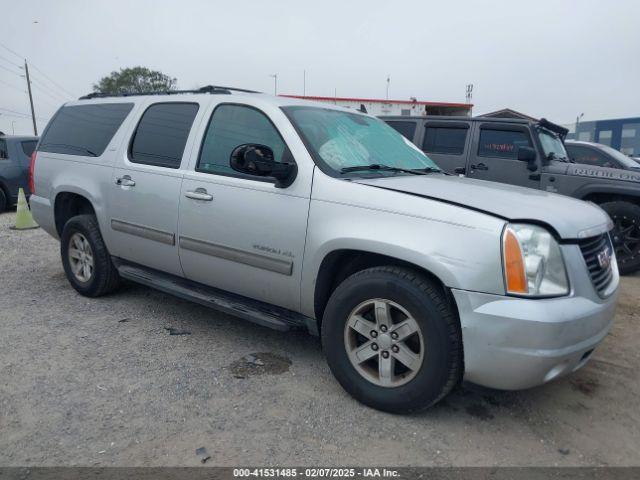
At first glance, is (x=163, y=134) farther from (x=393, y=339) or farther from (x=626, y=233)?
(x=626, y=233)

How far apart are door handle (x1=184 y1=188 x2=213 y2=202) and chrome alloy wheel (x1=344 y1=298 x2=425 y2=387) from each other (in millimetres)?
1370

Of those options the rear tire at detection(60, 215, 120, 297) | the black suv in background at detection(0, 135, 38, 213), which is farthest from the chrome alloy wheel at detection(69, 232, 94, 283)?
the black suv in background at detection(0, 135, 38, 213)

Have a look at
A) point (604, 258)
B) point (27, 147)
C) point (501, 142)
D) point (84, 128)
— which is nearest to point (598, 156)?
point (501, 142)

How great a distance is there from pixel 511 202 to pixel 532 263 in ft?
1.58

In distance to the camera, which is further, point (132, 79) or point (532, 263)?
point (132, 79)

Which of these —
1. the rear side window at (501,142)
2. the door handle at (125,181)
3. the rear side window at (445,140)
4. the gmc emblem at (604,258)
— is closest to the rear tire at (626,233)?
the rear side window at (501,142)

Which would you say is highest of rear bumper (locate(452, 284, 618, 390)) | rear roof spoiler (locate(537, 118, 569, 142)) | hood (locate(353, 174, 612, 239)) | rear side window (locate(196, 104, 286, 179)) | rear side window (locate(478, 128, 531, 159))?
rear roof spoiler (locate(537, 118, 569, 142))

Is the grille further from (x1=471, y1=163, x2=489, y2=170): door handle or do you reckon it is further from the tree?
the tree

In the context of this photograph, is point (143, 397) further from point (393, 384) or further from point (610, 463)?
point (610, 463)

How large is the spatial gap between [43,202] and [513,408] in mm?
4633

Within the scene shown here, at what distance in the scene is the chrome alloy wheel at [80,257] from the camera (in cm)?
484

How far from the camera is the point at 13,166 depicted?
1071 cm

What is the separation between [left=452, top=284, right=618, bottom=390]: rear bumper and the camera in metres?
2.46

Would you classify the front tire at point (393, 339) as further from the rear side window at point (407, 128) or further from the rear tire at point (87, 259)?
the rear side window at point (407, 128)
